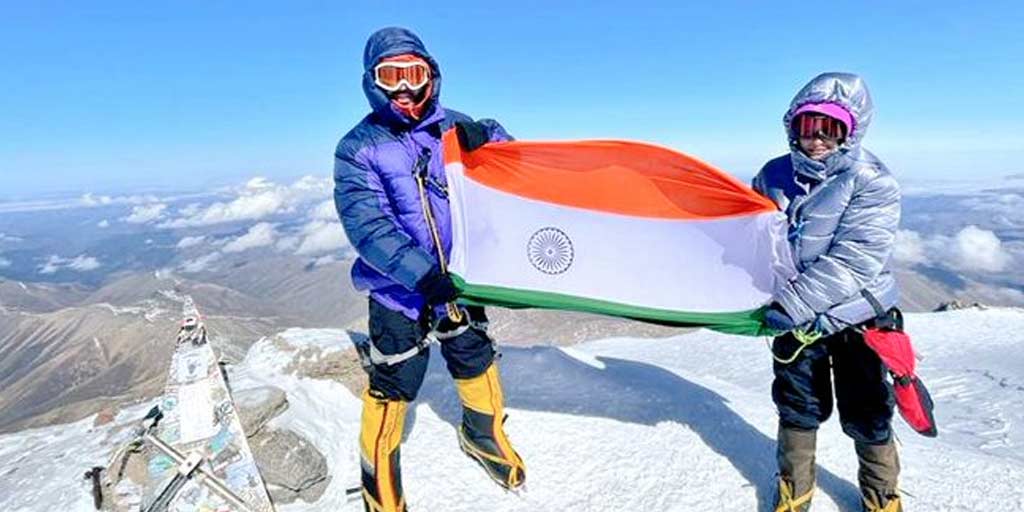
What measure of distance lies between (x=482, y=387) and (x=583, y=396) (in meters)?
2.49

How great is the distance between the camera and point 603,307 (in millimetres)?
6730

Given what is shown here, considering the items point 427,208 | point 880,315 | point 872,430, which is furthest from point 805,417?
point 427,208

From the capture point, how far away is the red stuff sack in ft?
16.3

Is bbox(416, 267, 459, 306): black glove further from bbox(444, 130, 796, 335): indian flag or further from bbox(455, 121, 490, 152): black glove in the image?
bbox(455, 121, 490, 152): black glove

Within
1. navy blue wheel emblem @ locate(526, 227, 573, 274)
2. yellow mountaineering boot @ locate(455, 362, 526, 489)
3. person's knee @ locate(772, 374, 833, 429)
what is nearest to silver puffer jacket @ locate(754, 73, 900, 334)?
person's knee @ locate(772, 374, 833, 429)

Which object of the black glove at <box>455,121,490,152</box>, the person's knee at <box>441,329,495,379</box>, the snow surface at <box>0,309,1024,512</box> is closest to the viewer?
the black glove at <box>455,121,490,152</box>

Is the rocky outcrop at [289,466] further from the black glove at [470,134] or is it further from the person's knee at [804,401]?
the person's knee at [804,401]

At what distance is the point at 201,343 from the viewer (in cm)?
971

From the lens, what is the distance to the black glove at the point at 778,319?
5.33m

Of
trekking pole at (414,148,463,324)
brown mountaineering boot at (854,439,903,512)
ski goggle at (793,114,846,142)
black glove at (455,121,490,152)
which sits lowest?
brown mountaineering boot at (854,439,903,512)

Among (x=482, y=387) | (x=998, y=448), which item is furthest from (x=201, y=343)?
(x=998, y=448)

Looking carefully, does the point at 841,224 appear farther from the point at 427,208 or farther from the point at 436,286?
the point at 427,208

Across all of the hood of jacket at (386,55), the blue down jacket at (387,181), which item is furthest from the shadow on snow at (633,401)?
the hood of jacket at (386,55)

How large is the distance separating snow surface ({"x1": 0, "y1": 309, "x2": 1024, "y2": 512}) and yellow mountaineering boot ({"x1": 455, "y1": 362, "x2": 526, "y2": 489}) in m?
0.19
